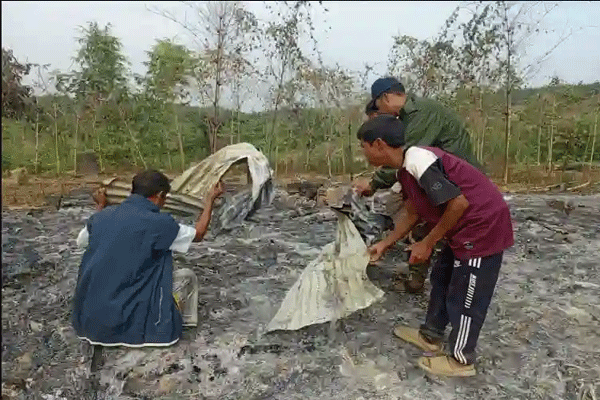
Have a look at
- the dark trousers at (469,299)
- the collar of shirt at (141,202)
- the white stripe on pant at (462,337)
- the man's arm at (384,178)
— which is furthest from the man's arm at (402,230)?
the collar of shirt at (141,202)

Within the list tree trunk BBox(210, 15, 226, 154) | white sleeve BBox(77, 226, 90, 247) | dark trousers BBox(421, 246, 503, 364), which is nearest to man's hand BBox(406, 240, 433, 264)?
dark trousers BBox(421, 246, 503, 364)

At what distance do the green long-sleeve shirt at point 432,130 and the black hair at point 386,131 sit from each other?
86 centimetres

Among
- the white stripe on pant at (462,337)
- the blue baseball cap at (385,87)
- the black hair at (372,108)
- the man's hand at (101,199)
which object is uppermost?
the blue baseball cap at (385,87)

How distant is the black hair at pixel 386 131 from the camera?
223 centimetres

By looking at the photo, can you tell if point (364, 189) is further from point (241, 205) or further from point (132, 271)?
point (132, 271)

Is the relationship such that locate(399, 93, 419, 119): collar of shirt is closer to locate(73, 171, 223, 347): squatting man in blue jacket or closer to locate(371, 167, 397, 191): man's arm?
locate(371, 167, 397, 191): man's arm

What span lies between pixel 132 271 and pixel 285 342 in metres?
0.79

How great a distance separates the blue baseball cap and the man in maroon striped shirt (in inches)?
28.5

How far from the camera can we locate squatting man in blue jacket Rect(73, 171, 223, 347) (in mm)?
2385

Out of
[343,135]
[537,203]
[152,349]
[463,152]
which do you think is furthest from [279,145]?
[152,349]

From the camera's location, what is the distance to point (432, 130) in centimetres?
312

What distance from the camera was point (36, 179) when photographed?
6.98 meters

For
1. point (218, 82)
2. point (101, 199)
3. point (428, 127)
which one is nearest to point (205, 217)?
point (101, 199)

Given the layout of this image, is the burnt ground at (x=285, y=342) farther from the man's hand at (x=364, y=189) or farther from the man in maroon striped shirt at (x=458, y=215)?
the man's hand at (x=364, y=189)
